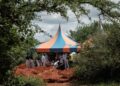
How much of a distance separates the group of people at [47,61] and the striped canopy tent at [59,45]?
1.80 feet

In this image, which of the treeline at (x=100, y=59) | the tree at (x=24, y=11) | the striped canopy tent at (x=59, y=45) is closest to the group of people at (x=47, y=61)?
the striped canopy tent at (x=59, y=45)

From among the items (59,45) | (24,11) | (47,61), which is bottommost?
(47,61)

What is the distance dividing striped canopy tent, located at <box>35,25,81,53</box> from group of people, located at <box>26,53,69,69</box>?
549mm

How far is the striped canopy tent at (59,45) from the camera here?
37.8m

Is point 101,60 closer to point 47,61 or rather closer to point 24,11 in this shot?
point 24,11

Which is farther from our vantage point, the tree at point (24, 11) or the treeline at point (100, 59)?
the treeline at point (100, 59)

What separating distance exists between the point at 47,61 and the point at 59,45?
73.5 inches

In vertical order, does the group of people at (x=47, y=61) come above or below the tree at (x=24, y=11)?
below

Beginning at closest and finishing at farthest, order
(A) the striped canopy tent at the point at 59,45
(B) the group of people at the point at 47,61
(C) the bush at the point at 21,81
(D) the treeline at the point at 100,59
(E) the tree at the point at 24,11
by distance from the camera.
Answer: (E) the tree at the point at 24,11 < (C) the bush at the point at 21,81 < (D) the treeline at the point at 100,59 < (B) the group of people at the point at 47,61 < (A) the striped canopy tent at the point at 59,45

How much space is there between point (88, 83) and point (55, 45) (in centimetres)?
1308

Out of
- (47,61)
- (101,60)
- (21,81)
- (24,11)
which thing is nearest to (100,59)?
(101,60)

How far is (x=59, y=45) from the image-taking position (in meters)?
38.5

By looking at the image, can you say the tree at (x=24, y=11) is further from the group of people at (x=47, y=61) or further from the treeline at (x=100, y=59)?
the group of people at (x=47, y=61)

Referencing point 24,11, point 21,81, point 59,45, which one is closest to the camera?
point 24,11
